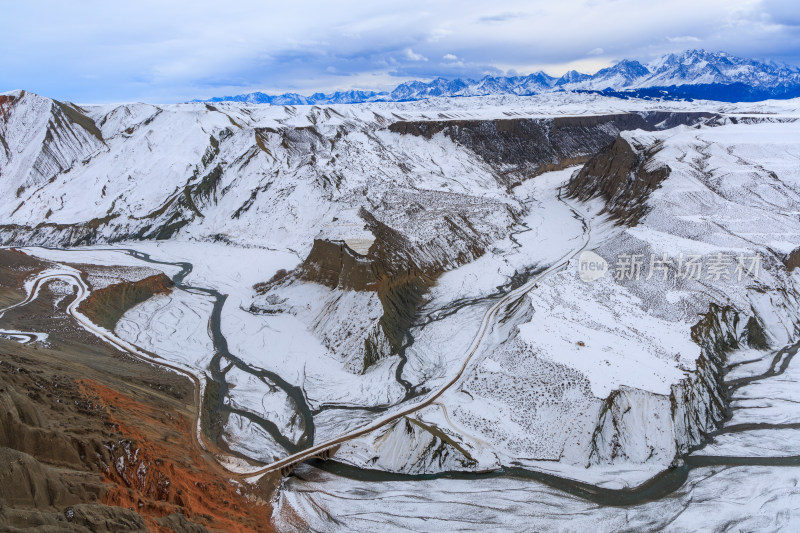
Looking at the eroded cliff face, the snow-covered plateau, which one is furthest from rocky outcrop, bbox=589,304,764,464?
the eroded cliff face

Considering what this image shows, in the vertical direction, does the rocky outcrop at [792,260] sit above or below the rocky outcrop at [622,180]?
below

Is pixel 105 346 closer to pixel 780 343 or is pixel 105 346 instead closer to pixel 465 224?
pixel 465 224

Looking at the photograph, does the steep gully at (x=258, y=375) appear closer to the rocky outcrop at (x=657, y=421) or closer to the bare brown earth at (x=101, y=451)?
the bare brown earth at (x=101, y=451)

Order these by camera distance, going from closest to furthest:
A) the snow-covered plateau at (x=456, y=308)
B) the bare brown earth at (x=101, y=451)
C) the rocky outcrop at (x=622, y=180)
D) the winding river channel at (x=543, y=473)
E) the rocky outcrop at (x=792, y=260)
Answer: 1. the bare brown earth at (x=101, y=451)
2. the winding river channel at (x=543, y=473)
3. the snow-covered plateau at (x=456, y=308)
4. the rocky outcrop at (x=792, y=260)
5. the rocky outcrop at (x=622, y=180)

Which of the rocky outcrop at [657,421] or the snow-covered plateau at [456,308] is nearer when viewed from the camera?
the snow-covered plateau at [456,308]

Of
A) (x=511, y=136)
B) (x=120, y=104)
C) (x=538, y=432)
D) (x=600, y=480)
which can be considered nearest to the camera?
(x=600, y=480)

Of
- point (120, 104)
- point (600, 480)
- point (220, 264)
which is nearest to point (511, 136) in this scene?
point (220, 264)

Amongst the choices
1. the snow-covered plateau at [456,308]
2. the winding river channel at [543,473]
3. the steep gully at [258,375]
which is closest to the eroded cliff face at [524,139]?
the snow-covered plateau at [456,308]
